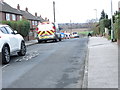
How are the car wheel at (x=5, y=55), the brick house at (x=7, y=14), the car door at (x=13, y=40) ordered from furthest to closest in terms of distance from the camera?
the brick house at (x=7, y=14) → the car door at (x=13, y=40) → the car wheel at (x=5, y=55)

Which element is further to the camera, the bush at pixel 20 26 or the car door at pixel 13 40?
the bush at pixel 20 26

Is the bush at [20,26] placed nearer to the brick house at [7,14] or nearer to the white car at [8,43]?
the brick house at [7,14]

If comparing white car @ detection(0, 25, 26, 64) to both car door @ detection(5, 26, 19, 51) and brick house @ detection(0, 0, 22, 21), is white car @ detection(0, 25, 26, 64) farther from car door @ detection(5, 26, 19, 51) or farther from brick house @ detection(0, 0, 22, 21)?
brick house @ detection(0, 0, 22, 21)

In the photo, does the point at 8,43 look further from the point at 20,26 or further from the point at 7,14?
the point at 7,14

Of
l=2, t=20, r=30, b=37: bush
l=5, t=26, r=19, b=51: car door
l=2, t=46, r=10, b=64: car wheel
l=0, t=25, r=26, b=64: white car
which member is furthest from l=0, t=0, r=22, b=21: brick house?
l=2, t=46, r=10, b=64: car wheel

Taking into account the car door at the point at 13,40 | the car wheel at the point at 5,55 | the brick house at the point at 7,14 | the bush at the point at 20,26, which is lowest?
the car wheel at the point at 5,55

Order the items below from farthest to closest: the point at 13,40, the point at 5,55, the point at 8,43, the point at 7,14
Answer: the point at 7,14 < the point at 13,40 < the point at 8,43 < the point at 5,55

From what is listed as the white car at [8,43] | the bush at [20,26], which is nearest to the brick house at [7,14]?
the bush at [20,26]

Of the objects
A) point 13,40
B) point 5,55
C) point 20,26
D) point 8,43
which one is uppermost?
point 20,26

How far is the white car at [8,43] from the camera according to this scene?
410 inches

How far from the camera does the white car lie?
1041 cm

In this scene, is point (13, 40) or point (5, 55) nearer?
point (5, 55)

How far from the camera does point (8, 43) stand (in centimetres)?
1098

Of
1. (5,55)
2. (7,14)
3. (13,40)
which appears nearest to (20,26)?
(7,14)
